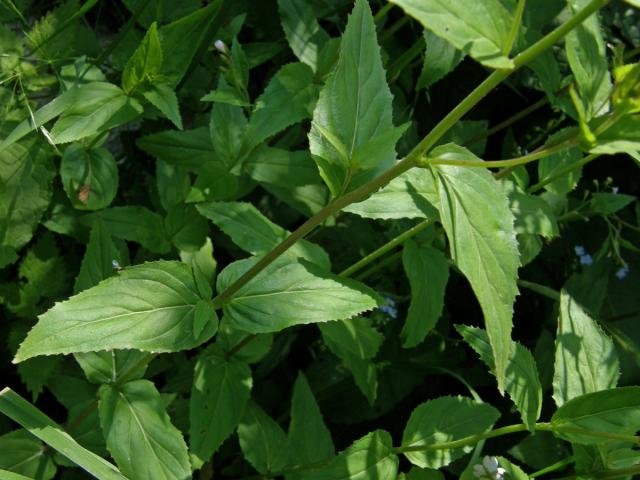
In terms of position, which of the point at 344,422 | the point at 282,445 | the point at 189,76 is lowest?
the point at 344,422

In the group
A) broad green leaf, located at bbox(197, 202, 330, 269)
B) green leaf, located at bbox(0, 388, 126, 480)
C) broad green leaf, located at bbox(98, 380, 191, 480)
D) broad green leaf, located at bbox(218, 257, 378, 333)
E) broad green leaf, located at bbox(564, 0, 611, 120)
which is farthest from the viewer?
broad green leaf, located at bbox(197, 202, 330, 269)

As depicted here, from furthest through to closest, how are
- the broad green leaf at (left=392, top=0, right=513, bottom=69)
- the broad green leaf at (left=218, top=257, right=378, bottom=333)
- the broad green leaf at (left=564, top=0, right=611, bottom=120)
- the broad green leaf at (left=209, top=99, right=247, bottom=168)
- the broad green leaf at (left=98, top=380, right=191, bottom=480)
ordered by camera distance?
the broad green leaf at (left=209, top=99, right=247, bottom=168)
the broad green leaf at (left=98, top=380, right=191, bottom=480)
the broad green leaf at (left=218, top=257, right=378, bottom=333)
the broad green leaf at (left=564, top=0, right=611, bottom=120)
the broad green leaf at (left=392, top=0, right=513, bottom=69)

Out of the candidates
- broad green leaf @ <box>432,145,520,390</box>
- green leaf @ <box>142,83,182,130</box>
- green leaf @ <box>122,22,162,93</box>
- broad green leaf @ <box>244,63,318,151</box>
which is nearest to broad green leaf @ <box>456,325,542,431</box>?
broad green leaf @ <box>432,145,520,390</box>

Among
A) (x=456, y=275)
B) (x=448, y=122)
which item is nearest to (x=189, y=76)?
(x=456, y=275)

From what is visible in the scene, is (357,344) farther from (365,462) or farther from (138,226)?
(138,226)

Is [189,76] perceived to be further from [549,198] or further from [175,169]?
[549,198]

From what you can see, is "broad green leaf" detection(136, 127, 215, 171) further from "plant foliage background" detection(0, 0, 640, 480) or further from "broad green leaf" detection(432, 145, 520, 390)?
"broad green leaf" detection(432, 145, 520, 390)

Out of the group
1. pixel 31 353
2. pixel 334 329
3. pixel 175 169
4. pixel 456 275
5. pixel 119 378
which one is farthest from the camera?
pixel 456 275

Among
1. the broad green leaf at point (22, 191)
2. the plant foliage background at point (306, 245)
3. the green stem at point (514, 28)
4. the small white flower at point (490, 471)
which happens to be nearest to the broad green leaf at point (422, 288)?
the plant foliage background at point (306, 245)

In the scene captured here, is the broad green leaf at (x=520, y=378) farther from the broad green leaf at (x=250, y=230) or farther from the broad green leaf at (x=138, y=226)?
the broad green leaf at (x=138, y=226)
